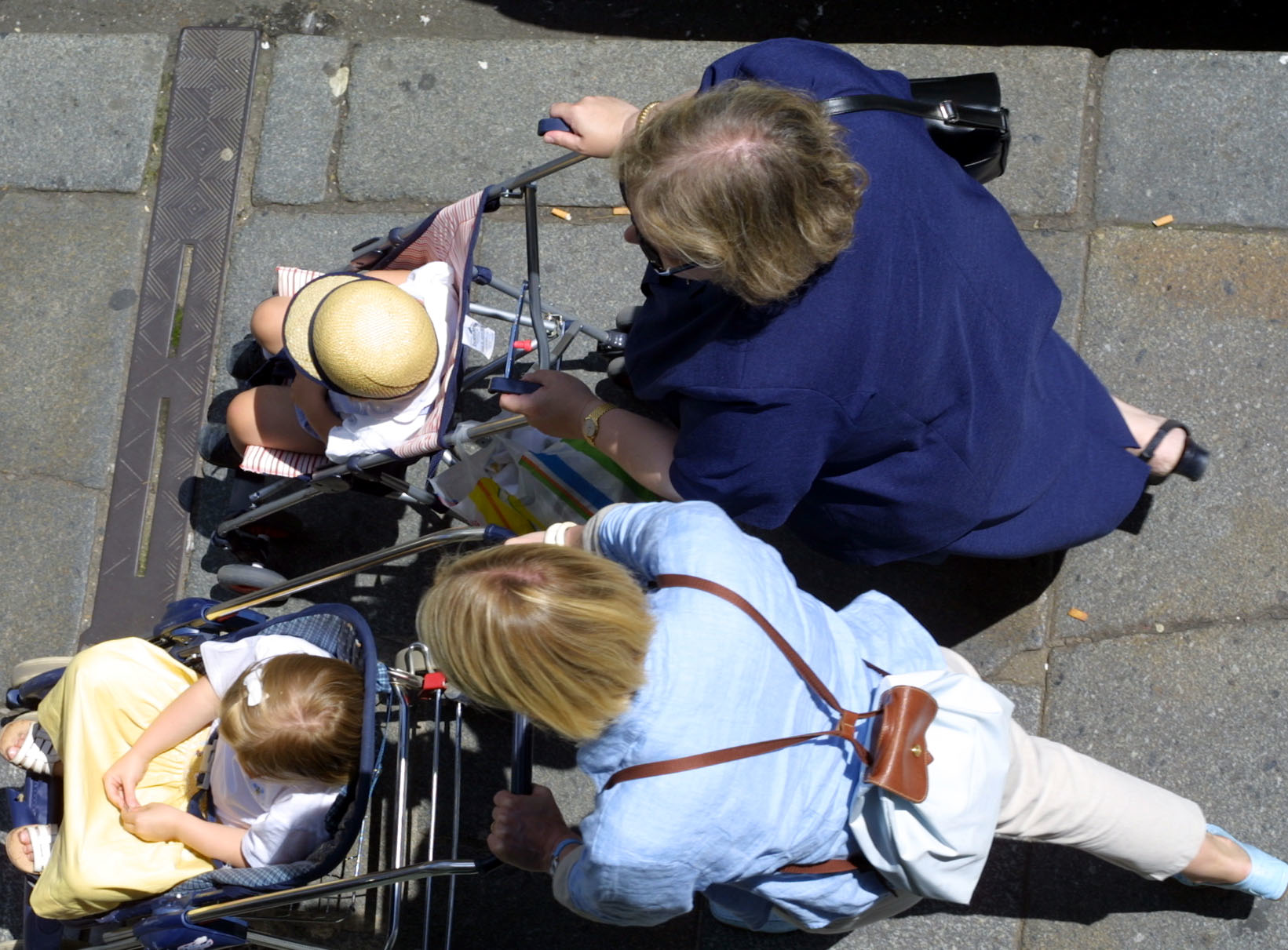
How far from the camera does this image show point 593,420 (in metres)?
2.34

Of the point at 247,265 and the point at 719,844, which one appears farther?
the point at 247,265

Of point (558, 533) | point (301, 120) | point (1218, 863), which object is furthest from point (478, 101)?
point (1218, 863)

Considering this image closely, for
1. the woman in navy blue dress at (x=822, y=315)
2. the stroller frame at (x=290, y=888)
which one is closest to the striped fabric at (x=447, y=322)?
the stroller frame at (x=290, y=888)

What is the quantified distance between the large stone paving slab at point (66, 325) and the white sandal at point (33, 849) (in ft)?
3.84

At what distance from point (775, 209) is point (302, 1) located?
9.73 feet

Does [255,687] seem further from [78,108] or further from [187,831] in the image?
[78,108]

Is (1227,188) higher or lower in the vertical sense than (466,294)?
higher

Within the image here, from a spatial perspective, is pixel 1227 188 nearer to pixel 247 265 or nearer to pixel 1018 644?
pixel 1018 644

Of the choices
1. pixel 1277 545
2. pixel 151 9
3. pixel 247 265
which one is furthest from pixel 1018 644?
pixel 151 9

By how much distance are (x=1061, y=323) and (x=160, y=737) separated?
9.12 ft

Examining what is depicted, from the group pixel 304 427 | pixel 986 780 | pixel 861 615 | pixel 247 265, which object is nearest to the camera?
pixel 986 780

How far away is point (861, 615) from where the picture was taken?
6.97ft

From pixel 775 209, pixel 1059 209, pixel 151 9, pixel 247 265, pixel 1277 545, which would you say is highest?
pixel 151 9

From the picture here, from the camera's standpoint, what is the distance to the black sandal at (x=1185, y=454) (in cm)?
270
